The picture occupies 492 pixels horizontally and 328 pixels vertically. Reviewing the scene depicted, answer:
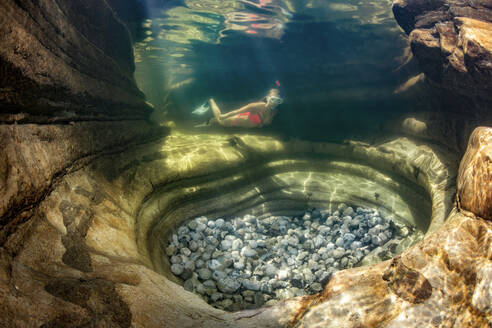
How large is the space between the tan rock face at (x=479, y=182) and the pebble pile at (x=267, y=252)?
233 cm

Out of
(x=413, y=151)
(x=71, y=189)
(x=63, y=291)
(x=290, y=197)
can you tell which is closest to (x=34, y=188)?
(x=71, y=189)

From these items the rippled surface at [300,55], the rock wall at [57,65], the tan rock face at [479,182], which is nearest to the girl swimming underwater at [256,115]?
the rippled surface at [300,55]

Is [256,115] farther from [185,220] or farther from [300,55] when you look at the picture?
[300,55]

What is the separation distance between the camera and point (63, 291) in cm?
167

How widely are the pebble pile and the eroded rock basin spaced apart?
376 millimetres

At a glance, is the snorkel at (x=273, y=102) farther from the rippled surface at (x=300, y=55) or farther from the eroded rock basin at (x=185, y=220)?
the eroded rock basin at (x=185, y=220)

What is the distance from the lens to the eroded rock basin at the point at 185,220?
1891 mm

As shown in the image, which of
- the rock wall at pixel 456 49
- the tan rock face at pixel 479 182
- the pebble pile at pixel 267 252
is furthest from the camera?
the rock wall at pixel 456 49

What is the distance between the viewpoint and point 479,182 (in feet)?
8.18

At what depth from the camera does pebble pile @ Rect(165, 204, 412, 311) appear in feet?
12.7

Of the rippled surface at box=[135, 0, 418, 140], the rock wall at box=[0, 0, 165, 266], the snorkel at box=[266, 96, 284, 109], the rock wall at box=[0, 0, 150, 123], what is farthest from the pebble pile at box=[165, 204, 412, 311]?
the snorkel at box=[266, 96, 284, 109]

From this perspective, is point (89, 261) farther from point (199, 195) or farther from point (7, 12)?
point (199, 195)

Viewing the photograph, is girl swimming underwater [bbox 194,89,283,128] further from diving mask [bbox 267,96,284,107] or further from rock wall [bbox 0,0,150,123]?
rock wall [bbox 0,0,150,123]

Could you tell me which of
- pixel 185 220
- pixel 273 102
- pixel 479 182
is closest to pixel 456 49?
pixel 479 182
